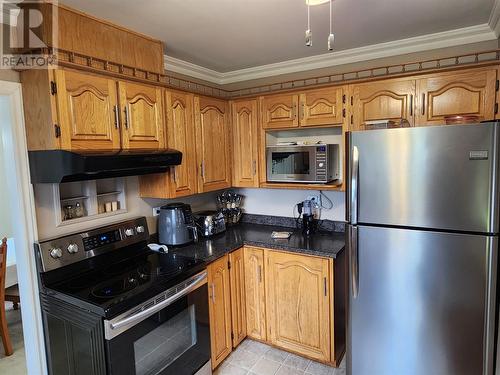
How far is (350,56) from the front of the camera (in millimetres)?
2635

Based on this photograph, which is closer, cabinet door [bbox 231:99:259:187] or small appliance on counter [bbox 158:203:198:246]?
small appliance on counter [bbox 158:203:198:246]

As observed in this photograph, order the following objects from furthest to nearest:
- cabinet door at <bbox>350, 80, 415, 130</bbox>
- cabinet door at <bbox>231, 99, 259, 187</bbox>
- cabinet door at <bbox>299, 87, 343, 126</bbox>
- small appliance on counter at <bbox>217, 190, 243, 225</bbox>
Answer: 1. small appliance on counter at <bbox>217, 190, 243, 225</bbox>
2. cabinet door at <bbox>231, 99, 259, 187</bbox>
3. cabinet door at <bbox>299, 87, 343, 126</bbox>
4. cabinet door at <bbox>350, 80, 415, 130</bbox>

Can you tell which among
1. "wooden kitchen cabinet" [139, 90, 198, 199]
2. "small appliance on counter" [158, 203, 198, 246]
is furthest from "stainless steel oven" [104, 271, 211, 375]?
"wooden kitchen cabinet" [139, 90, 198, 199]

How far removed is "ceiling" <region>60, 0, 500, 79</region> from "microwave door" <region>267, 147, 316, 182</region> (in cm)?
83

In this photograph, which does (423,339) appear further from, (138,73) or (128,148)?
(138,73)

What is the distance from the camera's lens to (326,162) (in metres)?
2.45

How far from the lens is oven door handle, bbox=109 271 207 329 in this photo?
1.56 metres

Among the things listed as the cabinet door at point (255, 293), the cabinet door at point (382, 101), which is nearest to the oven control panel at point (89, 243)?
the cabinet door at point (255, 293)

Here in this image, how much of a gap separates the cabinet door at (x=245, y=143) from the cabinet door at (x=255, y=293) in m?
0.66

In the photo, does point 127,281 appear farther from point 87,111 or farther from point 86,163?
point 87,111

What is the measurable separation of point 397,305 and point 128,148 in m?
1.90

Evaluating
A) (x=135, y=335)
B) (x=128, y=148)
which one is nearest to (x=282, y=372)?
(x=135, y=335)

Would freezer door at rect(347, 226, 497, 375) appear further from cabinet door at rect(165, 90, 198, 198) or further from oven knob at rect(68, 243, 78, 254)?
oven knob at rect(68, 243, 78, 254)

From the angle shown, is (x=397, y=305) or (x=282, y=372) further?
(x=282, y=372)
